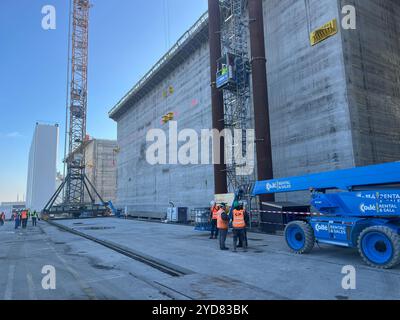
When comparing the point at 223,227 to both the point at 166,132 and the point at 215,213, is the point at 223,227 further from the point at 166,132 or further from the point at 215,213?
the point at 166,132

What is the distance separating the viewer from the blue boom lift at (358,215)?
8102 mm

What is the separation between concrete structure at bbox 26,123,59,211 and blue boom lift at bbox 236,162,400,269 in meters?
56.3

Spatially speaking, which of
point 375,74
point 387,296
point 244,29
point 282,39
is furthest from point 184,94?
point 387,296

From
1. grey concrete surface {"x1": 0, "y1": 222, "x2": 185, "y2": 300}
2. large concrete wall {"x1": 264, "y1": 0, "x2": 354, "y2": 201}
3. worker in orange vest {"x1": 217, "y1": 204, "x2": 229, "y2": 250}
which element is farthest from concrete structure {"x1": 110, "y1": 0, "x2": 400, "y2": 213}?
grey concrete surface {"x1": 0, "y1": 222, "x2": 185, "y2": 300}

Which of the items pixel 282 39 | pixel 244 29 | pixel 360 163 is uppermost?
pixel 244 29

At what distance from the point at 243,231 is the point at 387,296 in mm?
→ 6275

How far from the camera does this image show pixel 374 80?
746 inches

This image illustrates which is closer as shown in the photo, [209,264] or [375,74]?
[209,264]

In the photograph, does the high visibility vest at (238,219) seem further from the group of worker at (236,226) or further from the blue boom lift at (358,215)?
the blue boom lift at (358,215)

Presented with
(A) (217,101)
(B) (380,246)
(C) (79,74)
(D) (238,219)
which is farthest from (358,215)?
(C) (79,74)

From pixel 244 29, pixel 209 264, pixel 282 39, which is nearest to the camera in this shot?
pixel 209 264

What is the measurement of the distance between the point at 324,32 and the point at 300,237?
1409 centimetres

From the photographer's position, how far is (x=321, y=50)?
19.0m
